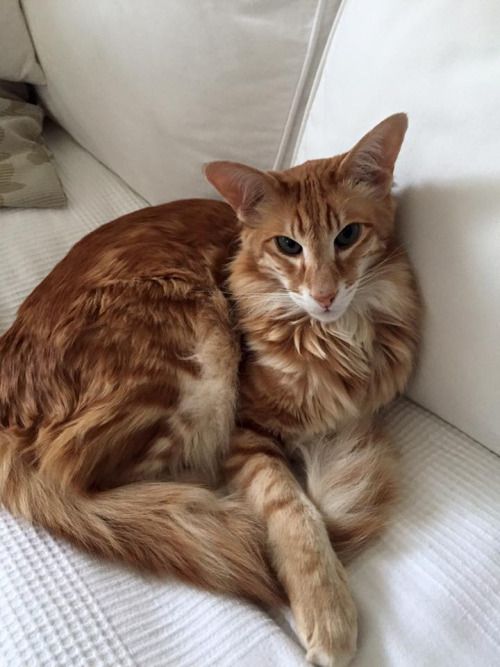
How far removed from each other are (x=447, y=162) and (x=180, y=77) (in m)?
0.73

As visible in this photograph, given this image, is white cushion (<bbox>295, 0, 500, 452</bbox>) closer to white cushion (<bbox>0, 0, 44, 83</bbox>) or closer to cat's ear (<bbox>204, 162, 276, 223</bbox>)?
cat's ear (<bbox>204, 162, 276, 223</bbox>)

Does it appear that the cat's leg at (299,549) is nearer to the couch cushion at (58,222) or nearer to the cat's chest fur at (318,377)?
the cat's chest fur at (318,377)

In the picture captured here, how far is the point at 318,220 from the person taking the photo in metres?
1.09

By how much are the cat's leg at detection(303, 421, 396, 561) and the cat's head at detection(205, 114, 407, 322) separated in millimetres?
235

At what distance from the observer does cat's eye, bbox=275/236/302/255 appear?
1115 millimetres

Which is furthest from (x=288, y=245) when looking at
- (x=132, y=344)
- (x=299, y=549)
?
(x=299, y=549)

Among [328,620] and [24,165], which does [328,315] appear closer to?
[328,620]

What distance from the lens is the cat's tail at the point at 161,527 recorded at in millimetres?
928

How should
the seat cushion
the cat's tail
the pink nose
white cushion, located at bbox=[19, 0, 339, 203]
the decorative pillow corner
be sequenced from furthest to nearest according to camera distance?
the decorative pillow corner
white cushion, located at bbox=[19, 0, 339, 203]
the pink nose
the cat's tail
the seat cushion

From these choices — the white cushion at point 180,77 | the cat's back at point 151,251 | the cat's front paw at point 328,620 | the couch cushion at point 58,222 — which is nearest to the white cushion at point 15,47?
the white cushion at point 180,77

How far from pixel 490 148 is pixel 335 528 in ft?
2.14

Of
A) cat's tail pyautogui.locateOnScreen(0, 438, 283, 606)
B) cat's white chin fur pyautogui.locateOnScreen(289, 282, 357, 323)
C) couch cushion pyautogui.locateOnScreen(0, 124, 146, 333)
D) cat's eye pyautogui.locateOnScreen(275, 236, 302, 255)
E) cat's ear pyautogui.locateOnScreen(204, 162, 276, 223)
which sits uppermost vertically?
cat's ear pyautogui.locateOnScreen(204, 162, 276, 223)

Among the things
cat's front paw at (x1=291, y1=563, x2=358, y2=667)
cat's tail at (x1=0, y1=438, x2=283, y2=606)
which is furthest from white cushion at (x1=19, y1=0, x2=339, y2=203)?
cat's front paw at (x1=291, y1=563, x2=358, y2=667)

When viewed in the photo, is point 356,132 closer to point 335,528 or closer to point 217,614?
point 335,528
